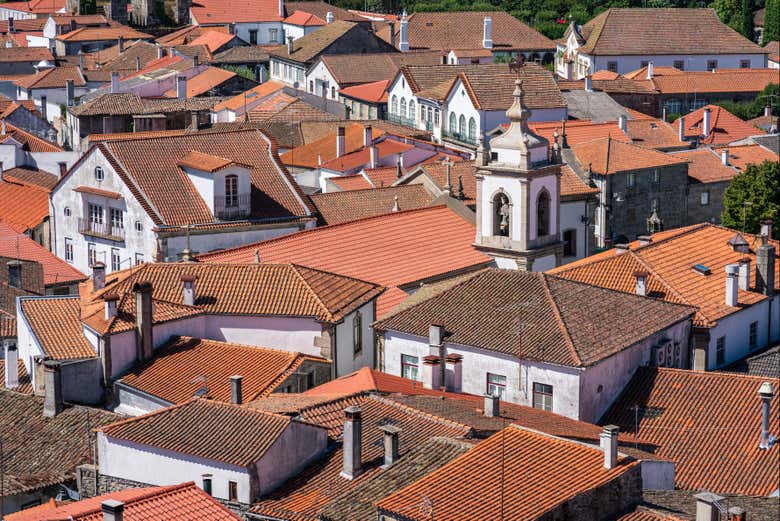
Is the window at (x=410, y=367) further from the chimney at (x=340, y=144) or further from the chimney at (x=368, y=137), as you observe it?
the chimney at (x=340, y=144)

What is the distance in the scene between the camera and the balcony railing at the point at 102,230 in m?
54.1

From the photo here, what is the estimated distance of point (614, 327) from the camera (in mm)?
41875

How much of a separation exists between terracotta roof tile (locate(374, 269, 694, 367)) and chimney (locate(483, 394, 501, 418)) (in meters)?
3.51

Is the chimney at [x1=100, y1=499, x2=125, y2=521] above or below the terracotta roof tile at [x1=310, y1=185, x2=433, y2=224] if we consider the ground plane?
above

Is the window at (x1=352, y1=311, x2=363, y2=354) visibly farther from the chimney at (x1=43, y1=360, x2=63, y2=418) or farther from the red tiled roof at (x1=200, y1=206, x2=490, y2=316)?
the chimney at (x1=43, y1=360, x2=63, y2=418)

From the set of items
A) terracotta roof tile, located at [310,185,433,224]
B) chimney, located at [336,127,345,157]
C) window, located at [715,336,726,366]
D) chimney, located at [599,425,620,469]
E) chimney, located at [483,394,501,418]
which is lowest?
window, located at [715,336,726,366]

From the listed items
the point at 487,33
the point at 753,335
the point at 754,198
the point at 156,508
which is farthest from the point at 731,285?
the point at 487,33

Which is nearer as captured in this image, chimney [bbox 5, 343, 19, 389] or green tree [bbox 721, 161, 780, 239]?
chimney [bbox 5, 343, 19, 389]

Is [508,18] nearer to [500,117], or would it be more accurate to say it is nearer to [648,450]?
[500,117]

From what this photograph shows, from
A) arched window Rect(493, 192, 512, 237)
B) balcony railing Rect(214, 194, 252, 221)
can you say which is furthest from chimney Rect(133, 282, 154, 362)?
arched window Rect(493, 192, 512, 237)

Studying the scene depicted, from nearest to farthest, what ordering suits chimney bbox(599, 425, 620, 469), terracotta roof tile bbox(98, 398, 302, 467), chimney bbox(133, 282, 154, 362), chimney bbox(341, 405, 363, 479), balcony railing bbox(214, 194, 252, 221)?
chimney bbox(599, 425, 620, 469) → chimney bbox(341, 405, 363, 479) → terracotta roof tile bbox(98, 398, 302, 467) → chimney bbox(133, 282, 154, 362) → balcony railing bbox(214, 194, 252, 221)

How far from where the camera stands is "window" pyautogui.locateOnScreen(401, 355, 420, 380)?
141 ft

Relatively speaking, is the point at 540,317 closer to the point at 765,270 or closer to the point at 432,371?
the point at 432,371

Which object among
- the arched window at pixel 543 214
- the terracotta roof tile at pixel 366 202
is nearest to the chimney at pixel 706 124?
the terracotta roof tile at pixel 366 202
